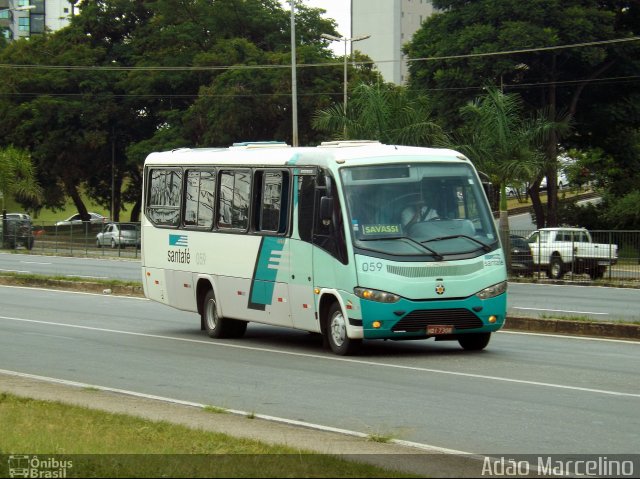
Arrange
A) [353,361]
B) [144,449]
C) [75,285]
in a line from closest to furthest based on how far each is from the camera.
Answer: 1. [144,449]
2. [353,361]
3. [75,285]

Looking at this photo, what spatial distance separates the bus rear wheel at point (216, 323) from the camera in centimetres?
1950

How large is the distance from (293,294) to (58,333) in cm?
484

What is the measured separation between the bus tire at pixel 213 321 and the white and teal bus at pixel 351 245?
1.3 inches

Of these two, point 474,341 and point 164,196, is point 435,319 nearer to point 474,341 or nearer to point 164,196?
point 474,341

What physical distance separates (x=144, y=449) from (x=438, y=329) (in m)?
7.82

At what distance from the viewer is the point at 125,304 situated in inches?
1075

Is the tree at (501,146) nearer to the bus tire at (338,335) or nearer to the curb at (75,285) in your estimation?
the curb at (75,285)

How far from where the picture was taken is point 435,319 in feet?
52.2

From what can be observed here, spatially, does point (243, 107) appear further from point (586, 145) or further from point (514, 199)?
point (514, 199)

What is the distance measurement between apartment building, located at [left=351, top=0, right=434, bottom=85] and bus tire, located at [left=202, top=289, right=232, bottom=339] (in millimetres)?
114132

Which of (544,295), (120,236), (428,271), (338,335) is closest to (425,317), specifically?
(428,271)

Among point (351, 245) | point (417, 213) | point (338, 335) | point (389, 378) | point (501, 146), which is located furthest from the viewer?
point (501, 146)

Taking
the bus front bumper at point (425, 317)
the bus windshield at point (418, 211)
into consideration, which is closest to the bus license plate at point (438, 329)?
the bus front bumper at point (425, 317)

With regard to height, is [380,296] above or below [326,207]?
below
